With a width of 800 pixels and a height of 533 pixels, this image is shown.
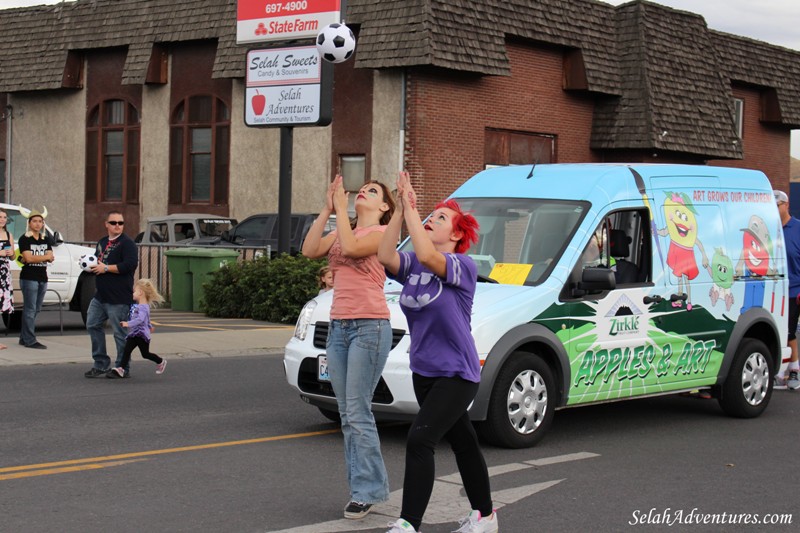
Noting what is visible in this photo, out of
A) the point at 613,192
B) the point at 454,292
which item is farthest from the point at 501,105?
the point at 454,292

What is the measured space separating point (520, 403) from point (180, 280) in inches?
557

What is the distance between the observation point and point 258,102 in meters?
21.3

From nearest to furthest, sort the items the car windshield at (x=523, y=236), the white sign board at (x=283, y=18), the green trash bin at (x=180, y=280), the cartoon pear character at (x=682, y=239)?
the car windshield at (x=523, y=236) < the cartoon pear character at (x=682, y=239) < the white sign board at (x=283, y=18) < the green trash bin at (x=180, y=280)

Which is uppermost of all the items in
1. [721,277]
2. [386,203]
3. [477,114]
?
[477,114]

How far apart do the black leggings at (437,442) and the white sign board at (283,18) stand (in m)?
15.3

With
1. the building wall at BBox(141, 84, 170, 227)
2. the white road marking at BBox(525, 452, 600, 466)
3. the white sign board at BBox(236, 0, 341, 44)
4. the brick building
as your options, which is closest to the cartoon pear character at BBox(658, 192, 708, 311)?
the white road marking at BBox(525, 452, 600, 466)

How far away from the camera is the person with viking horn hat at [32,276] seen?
14914 mm

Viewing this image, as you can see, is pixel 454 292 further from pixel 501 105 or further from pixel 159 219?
pixel 501 105

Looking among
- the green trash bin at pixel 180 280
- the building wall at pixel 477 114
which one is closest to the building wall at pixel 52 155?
the building wall at pixel 477 114

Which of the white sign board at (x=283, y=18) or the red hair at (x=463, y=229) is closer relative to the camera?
the red hair at (x=463, y=229)

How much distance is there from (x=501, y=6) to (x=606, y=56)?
4.52m

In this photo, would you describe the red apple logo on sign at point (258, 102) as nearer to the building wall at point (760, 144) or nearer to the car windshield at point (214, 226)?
the car windshield at point (214, 226)

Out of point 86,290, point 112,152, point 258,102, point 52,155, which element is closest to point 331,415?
point 86,290

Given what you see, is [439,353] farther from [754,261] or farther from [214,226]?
[214,226]
